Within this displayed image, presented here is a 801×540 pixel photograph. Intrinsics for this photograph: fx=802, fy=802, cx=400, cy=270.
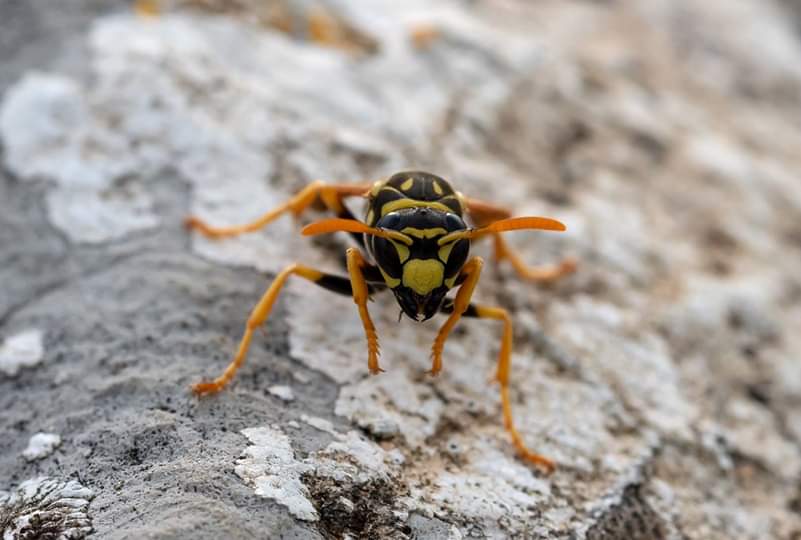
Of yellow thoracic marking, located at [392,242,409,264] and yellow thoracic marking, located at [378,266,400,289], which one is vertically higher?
yellow thoracic marking, located at [392,242,409,264]

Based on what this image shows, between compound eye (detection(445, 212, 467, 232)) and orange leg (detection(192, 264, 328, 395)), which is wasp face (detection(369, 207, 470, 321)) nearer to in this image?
compound eye (detection(445, 212, 467, 232))

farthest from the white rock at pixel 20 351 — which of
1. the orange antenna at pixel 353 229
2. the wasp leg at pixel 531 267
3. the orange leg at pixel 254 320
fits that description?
the wasp leg at pixel 531 267

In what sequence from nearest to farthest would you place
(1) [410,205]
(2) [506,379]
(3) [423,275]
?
(3) [423,275], (1) [410,205], (2) [506,379]

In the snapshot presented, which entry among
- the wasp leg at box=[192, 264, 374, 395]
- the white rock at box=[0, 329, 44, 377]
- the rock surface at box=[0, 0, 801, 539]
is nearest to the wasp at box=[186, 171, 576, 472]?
the wasp leg at box=[192, 264, 374, 395]

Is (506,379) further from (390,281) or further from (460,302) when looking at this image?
(390,281)

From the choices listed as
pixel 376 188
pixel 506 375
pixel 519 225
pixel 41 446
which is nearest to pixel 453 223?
pixel 519 225

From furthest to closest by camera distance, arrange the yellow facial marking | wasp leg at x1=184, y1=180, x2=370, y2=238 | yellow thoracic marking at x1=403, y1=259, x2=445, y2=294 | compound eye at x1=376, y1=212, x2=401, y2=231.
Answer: wasp leg at x1=184, y1=180, x2=370, y2=238, the yellow facial marking, compound eye at x1=376, y1=212, x2=401, y2=231, yellow thoracic marking at x1=403, y1=259, x2=445, y2=294

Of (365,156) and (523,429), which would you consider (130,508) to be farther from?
(365,156)

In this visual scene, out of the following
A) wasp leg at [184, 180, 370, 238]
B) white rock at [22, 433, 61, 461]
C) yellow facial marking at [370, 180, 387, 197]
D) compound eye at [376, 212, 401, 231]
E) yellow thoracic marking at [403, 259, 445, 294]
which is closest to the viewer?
white rock at [22, 433, 61, 461]
